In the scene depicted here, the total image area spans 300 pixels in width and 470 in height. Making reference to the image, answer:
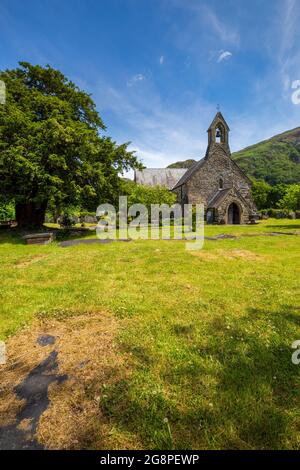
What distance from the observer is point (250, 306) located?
486 centimetres

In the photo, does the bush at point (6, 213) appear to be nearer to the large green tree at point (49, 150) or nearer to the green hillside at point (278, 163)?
the large green tree at point (49, 150)

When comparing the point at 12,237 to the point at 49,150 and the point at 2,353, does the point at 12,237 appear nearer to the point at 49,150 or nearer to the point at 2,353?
the point at 49,150

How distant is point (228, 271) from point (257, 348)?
4082mm

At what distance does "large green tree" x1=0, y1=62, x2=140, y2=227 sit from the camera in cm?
1362

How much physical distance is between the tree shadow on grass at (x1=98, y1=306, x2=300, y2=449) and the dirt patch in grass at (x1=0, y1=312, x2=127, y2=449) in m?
0.23

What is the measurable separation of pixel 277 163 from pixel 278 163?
1.36 feet

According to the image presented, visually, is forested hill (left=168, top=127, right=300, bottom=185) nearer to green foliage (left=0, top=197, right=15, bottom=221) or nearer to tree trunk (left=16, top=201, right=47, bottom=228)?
green foliage (left=0, top=197, right=15, bottom=221)

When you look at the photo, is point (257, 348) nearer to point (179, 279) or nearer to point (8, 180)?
point (179, 279)

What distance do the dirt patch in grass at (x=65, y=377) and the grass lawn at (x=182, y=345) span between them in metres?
0.03

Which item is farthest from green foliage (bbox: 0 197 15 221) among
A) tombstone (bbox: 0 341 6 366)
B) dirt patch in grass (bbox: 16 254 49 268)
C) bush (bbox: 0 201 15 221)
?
tombstone (bbox: 0 341 6 366)

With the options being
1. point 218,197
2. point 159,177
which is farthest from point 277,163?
point 218,197

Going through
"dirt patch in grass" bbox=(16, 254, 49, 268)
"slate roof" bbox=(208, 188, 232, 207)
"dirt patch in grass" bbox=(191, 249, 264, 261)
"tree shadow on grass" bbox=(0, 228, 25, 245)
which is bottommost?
"dirt patch in grass" bbox=(16, 254, 49, 268)

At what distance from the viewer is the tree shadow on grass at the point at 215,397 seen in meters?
2.17

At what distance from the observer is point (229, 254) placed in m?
10.1
